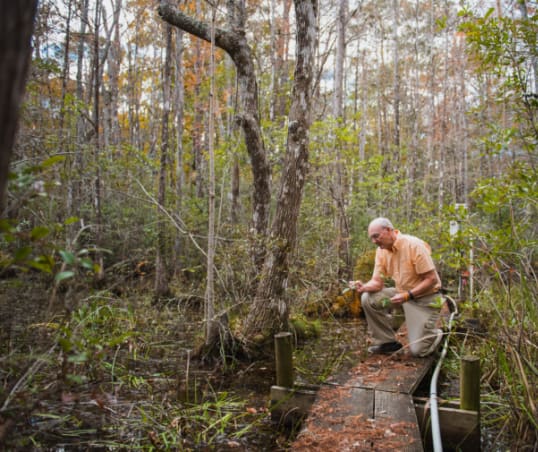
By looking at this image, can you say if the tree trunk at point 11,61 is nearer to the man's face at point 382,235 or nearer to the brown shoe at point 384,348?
the man's face at point 382,235

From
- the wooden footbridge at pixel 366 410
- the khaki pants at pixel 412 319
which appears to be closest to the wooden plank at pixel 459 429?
the wooden footbridge at pixel 366 410

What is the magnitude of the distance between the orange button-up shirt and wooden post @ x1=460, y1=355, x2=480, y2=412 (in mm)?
1392

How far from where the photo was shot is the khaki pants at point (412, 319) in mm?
4793

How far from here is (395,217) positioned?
48.0 ft

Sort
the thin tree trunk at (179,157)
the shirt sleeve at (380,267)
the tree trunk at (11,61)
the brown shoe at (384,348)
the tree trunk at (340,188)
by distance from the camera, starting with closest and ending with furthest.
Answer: the tree trunk at (11,61), the shirt sleeve at (380,267), the brown shoe at (384,348), the tree trunk at (340,188), the thin tree trunk at (179,157)

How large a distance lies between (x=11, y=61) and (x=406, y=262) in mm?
4419

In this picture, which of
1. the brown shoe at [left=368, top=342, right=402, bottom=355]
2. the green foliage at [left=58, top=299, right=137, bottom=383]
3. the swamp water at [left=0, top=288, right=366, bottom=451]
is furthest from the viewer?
the brown shoe at [left=368, top=342, right=402, bottom=355]

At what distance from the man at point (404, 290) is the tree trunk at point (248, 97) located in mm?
1725

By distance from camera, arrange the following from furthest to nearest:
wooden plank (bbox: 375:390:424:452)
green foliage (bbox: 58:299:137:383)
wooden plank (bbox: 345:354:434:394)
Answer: wooden plank (bbox: 345:354:434:394) < wooden plank (bbox: 375:390:424:452) < green foliage (bbox: 58:299:137:383)

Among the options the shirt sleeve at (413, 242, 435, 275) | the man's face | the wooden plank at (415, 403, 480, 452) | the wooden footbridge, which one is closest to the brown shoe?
the wooden footbridge

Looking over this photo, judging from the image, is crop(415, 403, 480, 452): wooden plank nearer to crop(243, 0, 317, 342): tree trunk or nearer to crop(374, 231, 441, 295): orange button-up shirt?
crop(374, 231, 441, 295): orange button-up shirt

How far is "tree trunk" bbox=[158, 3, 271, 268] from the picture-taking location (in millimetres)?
6211

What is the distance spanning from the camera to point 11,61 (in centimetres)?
82

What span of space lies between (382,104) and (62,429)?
2899 cm
